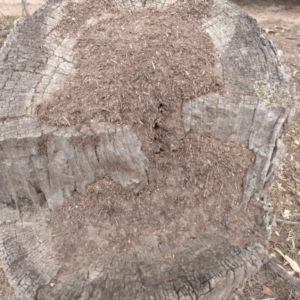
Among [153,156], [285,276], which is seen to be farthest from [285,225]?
[153,156]

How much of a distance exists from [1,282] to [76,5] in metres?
1.99

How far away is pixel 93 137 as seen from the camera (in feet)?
5.92

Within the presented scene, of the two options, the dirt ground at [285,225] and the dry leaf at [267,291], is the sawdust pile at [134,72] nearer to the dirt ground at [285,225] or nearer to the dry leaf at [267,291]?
the dirt ground at [285,225]

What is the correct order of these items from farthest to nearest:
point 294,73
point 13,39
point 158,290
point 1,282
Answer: point 294,73 < point 1,282 < point 13,39 < point 158,290

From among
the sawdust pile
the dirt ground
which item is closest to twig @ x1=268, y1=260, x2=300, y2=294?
the dirt ground

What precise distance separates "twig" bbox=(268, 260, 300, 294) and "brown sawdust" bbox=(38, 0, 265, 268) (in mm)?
795

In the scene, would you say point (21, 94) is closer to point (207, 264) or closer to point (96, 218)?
point (96, 218)

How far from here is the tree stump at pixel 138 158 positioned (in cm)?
181

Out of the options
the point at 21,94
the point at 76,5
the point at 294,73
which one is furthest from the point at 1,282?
the point at 294,73

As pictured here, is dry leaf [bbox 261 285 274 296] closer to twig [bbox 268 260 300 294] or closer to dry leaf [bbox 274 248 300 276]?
twig [bbox 268 260 300 294]

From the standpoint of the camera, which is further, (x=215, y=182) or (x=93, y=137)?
(x=215, y=182)

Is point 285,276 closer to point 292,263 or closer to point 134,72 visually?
point 292,263

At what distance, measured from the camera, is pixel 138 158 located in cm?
191

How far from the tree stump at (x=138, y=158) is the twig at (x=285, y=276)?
798mm
